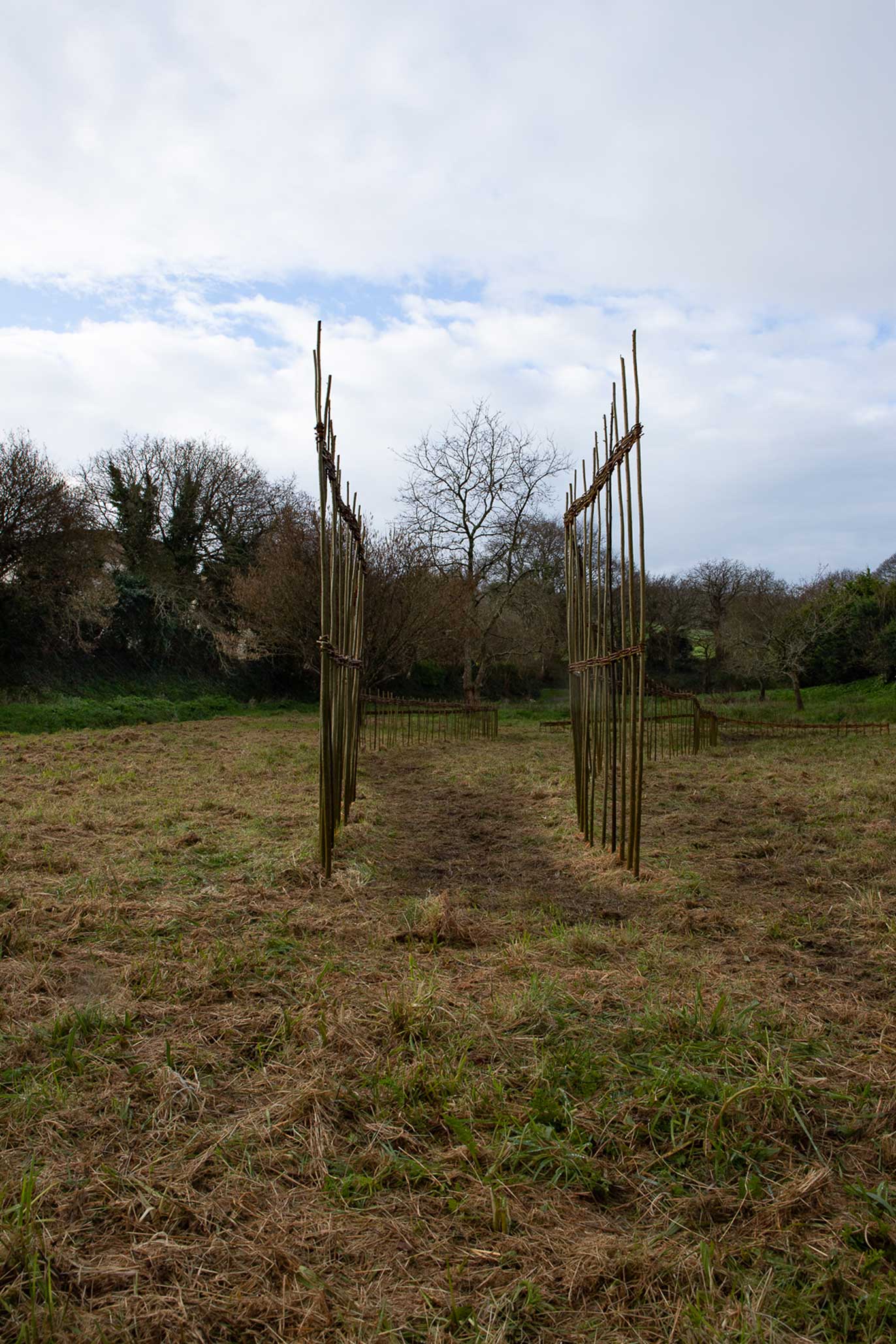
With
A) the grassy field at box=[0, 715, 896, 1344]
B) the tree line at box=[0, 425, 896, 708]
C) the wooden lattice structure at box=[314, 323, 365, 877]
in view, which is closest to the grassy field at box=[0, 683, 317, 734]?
the tree line at box=[0, 425, 896, 708]

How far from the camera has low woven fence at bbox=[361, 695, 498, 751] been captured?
14.4 meters

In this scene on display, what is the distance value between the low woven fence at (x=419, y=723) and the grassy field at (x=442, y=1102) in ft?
30.5

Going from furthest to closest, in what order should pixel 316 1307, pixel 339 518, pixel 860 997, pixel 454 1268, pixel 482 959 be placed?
1. pixel 339 518
2. pixel 482 959
3. pixel 860 997
4. pixel 454 1268
5. pixel 316 1307

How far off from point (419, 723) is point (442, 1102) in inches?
550

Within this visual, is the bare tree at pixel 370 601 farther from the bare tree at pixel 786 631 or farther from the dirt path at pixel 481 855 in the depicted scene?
the bare tree at pixel 786 631

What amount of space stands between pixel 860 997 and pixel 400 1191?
197cm

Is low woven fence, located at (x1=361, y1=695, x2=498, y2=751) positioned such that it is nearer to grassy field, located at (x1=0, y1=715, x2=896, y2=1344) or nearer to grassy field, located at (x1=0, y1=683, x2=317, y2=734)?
grassy field, located at (x1=0, y1=683, x2=317, y2=734)

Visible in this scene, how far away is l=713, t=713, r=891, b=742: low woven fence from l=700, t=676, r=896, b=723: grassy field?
0.89 meters

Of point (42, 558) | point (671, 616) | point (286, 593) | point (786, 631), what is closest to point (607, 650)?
point (286, 593)

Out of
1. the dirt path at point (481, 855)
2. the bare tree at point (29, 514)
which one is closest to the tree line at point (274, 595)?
the bare tree at point (29, 514)

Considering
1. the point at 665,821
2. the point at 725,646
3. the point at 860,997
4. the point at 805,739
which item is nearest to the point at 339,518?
the point at 665,821

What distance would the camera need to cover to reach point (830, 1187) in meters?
1.96

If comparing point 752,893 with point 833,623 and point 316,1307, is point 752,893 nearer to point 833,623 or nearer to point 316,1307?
point 316,1307

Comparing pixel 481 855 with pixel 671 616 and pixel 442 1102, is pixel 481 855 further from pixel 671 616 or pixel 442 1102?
pixel 671 616
